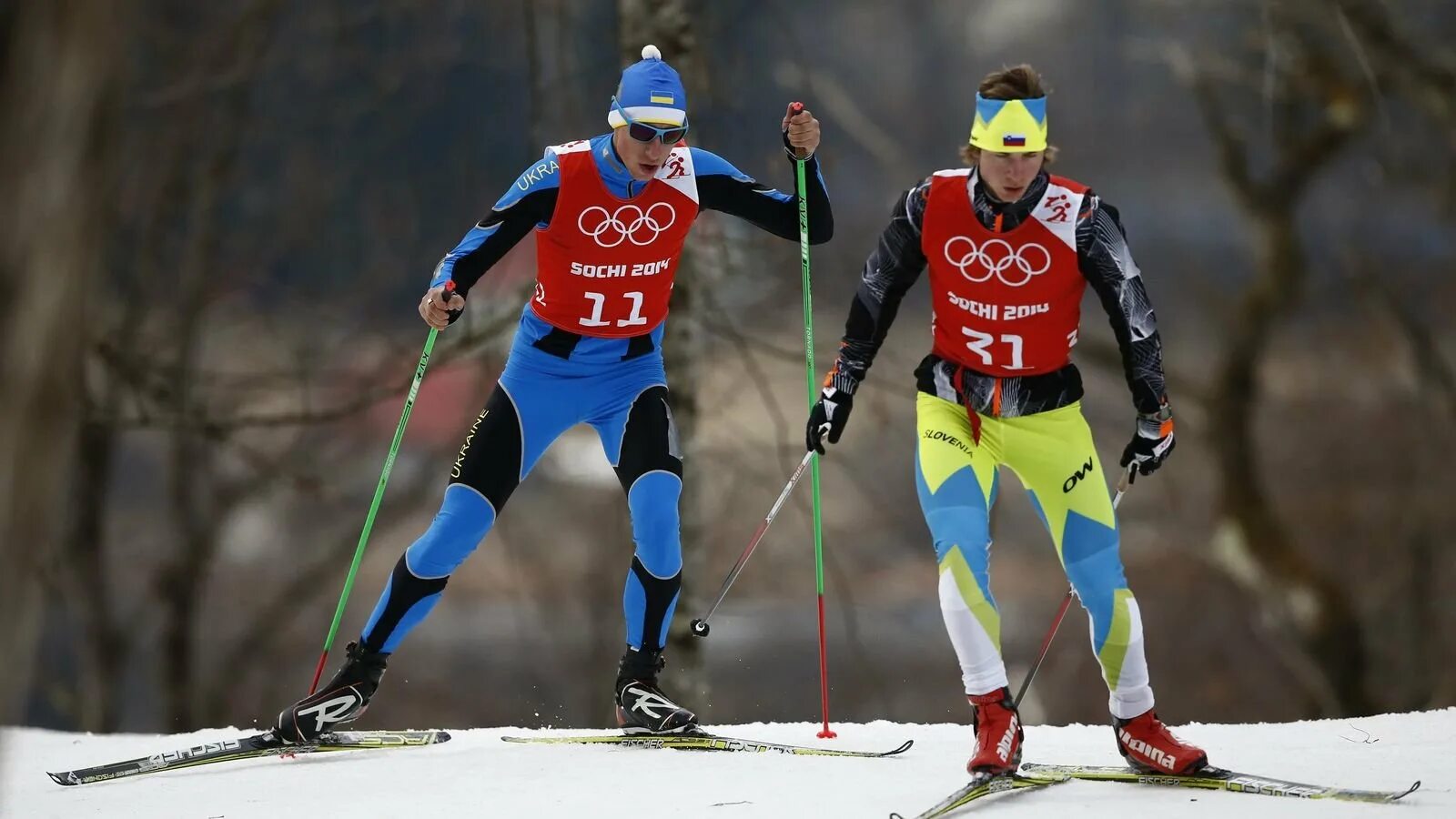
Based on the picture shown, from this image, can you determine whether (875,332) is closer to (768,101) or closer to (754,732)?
(754,732)

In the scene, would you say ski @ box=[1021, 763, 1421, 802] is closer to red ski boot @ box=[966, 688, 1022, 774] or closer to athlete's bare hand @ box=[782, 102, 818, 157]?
red ski boot @ box=[966, 688, 1022, 774]

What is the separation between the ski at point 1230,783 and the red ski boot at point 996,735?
0.26m

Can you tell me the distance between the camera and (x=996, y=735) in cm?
406

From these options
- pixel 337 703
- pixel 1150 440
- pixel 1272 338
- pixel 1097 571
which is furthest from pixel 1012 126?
pixel 1272 338

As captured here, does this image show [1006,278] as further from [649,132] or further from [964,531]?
[649,132]

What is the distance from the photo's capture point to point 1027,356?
426 centimetres

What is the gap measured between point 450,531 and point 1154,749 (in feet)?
7.48

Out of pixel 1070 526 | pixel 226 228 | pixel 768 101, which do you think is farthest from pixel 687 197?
pixel 226 228

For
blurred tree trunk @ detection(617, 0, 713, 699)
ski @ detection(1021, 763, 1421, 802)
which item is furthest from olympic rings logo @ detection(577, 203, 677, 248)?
blurred tree trunk @ detection(617, 0, 713, 699)

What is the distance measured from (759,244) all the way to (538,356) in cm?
513

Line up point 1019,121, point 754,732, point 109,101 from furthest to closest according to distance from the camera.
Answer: point 754,732, point 1019,121, point 109,101

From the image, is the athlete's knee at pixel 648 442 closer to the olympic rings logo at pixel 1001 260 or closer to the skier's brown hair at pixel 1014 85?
the olympic rings logo at pixel 1001 260

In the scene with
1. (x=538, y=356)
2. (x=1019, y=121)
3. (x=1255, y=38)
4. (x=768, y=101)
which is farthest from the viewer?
(x=1255, y=38)

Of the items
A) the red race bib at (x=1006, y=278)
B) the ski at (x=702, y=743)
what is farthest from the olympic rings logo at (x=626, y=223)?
the ski at (x=702, y=743)
